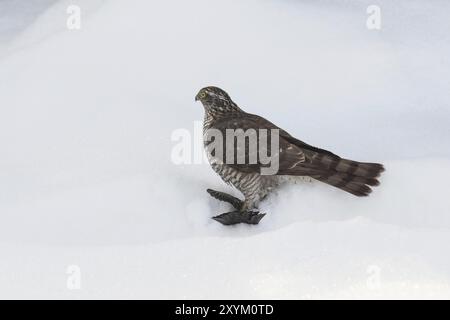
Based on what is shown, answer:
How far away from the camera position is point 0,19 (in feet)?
25.5

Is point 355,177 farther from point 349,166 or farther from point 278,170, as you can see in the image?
point 278,170

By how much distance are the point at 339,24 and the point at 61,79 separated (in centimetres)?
207

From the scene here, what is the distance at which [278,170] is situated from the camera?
4.64 meters

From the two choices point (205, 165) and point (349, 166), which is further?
point (205, 165)

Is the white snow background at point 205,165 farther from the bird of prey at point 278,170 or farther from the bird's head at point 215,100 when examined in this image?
the bird's head at point 215,100

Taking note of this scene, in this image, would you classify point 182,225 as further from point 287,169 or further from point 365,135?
point 365,135

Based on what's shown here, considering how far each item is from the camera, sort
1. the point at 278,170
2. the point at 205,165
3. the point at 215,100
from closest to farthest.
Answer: the point at 278,170, the point at 215,100, the point at 205,165

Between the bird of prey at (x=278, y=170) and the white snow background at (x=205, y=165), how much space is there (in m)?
0.07

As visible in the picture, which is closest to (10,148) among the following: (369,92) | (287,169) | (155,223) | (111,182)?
(111,182)

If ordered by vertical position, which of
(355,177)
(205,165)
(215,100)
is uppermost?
(215,100)

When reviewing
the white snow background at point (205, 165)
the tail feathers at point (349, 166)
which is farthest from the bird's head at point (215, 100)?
the tail feathers at point (349, 166)

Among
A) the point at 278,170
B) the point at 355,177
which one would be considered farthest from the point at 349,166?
the point at 278,170

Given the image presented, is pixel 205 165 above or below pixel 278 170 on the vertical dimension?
above

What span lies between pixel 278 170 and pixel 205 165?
646 mm
